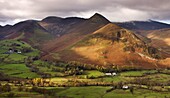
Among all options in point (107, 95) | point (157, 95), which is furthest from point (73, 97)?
point (157, 95)

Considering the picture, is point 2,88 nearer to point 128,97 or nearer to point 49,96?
point 49,96

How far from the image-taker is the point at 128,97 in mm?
187625

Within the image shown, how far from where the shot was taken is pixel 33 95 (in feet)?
596

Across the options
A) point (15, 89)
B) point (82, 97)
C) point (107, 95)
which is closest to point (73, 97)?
point (82, 97)

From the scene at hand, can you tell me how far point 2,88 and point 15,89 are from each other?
26.8 ft

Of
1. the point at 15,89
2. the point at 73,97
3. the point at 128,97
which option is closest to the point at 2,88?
the point at 15,89

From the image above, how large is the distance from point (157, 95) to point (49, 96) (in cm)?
6434

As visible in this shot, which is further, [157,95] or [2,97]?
[157,95]

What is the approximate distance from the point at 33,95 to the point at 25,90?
14.5 m

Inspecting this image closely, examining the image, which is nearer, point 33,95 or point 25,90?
point 33,95

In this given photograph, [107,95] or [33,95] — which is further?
[107,95]

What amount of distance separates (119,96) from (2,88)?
69316mm

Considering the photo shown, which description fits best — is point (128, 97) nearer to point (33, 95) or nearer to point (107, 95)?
point (107, 95)

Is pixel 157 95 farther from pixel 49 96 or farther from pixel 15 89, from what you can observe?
pixel 15 89
